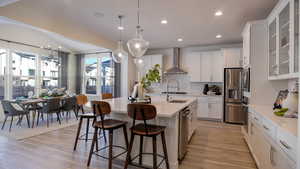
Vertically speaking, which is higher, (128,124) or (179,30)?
(179,30)

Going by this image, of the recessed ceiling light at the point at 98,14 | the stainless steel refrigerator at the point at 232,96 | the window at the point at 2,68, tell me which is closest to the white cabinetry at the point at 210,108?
the stainless steel refrigerator at the point at 232,96

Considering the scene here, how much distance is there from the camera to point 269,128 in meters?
1.87

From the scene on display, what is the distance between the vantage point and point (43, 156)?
2707mm

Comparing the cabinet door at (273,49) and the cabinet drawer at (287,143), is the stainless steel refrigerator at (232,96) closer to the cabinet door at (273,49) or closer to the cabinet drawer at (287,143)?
the cabinet door at (273,49)

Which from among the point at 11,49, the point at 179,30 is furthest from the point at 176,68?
the point at 11,49

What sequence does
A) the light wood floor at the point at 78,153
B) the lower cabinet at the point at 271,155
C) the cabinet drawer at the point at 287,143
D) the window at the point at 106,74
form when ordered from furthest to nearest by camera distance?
the window at the point at 106,74 → the light wood floor at the point at 78,153 → the lower cabinet at the point at 271,155 → the cabinet drawer at the point at 287,143

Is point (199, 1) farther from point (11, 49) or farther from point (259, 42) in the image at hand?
point (11, 49)

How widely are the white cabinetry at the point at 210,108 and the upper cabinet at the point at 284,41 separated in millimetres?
2637

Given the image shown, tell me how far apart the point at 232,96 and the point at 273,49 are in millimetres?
2573

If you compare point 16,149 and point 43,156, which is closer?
point 43,156

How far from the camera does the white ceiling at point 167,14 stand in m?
2.92

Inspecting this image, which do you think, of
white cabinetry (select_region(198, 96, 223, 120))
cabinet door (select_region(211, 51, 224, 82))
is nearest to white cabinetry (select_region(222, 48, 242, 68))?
cabinet door (select_region(211, 51, 224, 82))

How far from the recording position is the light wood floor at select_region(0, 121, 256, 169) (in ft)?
8.04

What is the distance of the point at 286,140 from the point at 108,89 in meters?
6.38
